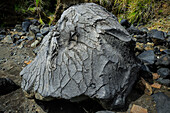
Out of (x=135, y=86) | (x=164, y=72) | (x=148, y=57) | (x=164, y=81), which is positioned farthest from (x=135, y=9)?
(x=135, y=86)

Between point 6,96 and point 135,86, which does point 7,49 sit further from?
point 135,86

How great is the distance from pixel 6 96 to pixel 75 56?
37.9 inches

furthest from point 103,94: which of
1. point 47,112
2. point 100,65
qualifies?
point 47,112

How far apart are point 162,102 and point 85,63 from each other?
87 cm

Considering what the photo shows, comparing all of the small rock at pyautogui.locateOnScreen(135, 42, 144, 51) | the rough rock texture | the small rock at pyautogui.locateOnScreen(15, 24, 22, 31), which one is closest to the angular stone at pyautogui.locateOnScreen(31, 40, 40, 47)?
the small rock at pyautogui.locateOnScreen(15, 24, 22, 31)

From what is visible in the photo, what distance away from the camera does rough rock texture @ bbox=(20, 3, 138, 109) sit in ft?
4.18

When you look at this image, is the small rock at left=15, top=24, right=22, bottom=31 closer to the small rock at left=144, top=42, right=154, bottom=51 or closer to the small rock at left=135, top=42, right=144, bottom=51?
the small rock at left=135, top=42, right=144, bottom=51

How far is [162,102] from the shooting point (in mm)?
1418

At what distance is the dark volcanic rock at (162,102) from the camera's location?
4.41 feet

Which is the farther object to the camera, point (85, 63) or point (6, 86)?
point (6, 86)

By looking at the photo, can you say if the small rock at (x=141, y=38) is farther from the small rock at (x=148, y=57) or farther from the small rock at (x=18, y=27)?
the small rock at (x=18, y=27)

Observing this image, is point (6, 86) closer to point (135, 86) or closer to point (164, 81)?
point (135, 86)

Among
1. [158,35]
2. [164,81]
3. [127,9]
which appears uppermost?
[127,9]

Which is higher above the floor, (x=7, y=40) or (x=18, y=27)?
(x=18, y=27)
